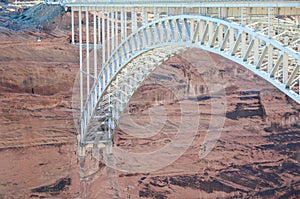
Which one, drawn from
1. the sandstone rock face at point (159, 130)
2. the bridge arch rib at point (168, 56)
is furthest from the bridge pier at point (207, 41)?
the sandstone rock face at point (159, 130)

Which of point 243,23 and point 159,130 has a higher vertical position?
point 243,23

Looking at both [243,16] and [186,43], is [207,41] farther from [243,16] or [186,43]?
[243,16]

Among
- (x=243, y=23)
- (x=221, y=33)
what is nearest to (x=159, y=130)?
(x=221, y=33)

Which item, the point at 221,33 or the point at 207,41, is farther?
the point at 207,41

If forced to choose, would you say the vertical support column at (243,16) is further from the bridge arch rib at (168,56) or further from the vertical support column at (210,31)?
the vertical support column at (210,31)

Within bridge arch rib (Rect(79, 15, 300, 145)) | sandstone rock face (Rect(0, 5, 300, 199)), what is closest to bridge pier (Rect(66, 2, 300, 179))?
bridge arch rib (Rect(79, 15, 300, 145))

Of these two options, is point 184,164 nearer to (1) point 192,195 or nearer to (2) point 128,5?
(1) point 192,195

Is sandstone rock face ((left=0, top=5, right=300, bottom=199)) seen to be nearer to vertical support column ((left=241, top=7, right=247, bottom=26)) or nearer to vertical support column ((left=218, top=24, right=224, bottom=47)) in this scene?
vertical support column ((left=218, top=24, right=224, bottom=47))
